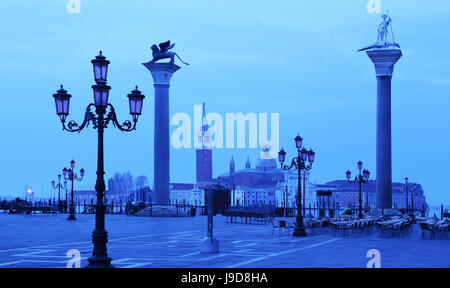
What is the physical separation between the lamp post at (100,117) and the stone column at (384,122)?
26826mm

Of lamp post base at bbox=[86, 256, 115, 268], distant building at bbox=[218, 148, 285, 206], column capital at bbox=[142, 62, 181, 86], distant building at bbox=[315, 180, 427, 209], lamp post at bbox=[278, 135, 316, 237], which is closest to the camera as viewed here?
lamp post base at bbox=[86, 256, 115, 268]

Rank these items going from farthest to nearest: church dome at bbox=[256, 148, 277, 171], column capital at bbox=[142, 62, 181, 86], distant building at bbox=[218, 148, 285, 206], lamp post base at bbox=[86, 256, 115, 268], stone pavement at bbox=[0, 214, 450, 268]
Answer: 1. church dome at bbox=[256, 148, 277, 171]
2. distant building at bbox=[218, 148, 285, 206]
3. column capital at bbox=[142, 62, 181, 86]
4. stone pavement at bbox=[0, 214, 450, 268]
5. lamp post base at bbox=[86, 256, 115, 268]

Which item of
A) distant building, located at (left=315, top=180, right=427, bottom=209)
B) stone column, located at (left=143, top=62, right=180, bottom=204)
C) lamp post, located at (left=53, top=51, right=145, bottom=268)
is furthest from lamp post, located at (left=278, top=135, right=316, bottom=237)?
distant building, located at (left=315, top=180, right=427, bottom=209)

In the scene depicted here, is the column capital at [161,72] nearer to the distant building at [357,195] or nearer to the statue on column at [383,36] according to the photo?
the statue on column at [383,36]

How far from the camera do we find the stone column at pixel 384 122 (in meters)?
38.9

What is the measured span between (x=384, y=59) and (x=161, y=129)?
15250 mm

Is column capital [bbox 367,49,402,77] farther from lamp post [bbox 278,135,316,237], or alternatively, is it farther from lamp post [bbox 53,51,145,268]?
lamp post [bbox 53,51,145,268]

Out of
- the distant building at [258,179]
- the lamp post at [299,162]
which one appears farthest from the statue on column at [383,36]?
the distant building at [258,179]

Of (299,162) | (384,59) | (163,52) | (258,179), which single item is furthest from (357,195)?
(299,162)

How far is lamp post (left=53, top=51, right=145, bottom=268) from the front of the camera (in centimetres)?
1313

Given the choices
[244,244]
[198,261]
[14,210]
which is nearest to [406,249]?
[244,244]
